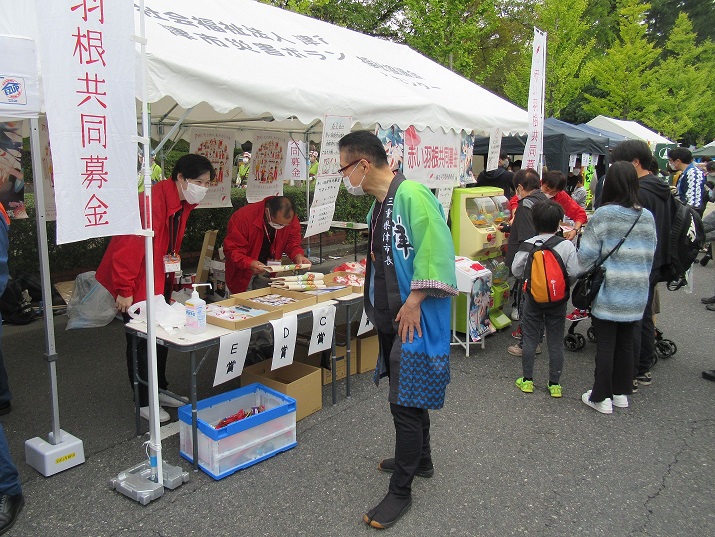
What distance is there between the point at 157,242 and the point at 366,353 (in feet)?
7.10

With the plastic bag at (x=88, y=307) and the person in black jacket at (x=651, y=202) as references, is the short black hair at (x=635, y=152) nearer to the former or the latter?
the person in black jacket at (x=651, y=202)

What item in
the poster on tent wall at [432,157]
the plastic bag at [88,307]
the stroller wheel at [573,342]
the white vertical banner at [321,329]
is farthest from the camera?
the stroller wheel at [573,342]

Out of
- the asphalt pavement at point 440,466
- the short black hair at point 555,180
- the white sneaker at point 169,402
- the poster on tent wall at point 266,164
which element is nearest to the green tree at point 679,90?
the short black hair at point 555,180

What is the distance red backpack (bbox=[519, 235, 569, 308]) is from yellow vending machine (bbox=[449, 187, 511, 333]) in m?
1.28

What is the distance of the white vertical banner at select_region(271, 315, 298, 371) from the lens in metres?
3.72

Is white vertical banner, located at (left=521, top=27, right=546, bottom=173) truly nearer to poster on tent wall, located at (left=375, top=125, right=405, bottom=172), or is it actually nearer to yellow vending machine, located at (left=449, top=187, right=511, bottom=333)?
yellow vending machine, located at (left=449, top=187, right=511, bottom=333)

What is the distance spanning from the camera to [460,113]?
6164 mm

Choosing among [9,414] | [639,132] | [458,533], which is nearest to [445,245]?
[458,533]

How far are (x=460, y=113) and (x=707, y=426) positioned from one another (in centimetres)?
384

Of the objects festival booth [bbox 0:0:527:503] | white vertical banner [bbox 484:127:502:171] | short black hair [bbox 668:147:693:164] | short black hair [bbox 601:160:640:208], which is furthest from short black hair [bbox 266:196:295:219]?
short black hair [bbox 668:147:693:164]

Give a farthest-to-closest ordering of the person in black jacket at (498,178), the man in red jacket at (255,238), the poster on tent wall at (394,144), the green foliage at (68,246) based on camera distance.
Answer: the person in black jacket at (498,178) < the green foliage at (68,246) < the poster on tent wall at (394,144) < the man in red jacket at (255,238)

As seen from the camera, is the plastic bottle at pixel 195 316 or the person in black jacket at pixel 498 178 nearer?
the plastic bottle at pixel 195 316

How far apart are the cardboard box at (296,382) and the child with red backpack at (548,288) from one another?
1.78 meters

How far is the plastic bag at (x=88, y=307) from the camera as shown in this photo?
544cm
